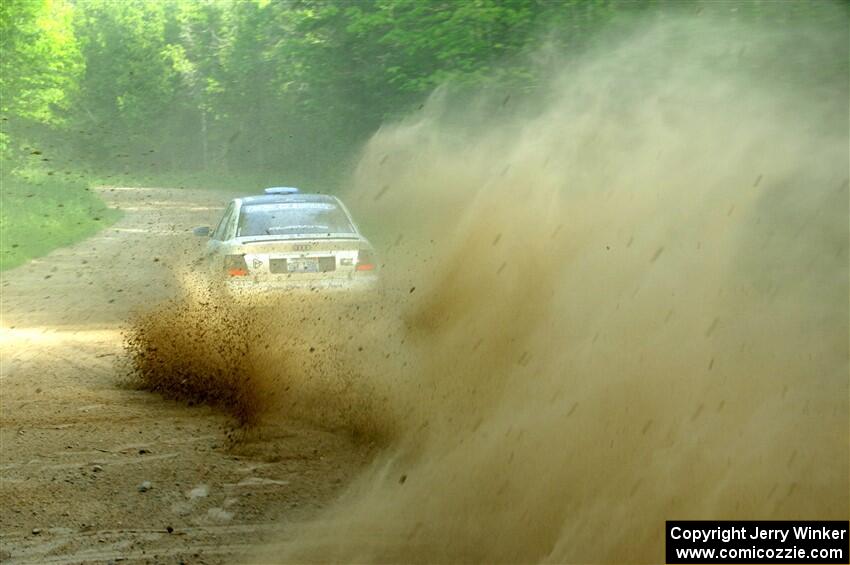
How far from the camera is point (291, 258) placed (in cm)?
1123

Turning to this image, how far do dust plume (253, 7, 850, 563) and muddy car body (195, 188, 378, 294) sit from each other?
0.44m

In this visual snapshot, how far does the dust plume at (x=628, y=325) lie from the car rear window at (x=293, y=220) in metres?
0.81

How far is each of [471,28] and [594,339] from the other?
12488mm

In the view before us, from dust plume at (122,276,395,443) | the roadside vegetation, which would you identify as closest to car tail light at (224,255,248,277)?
dust plume at (122,276,395,443)

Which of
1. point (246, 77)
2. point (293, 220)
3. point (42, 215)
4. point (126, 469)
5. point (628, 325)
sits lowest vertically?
point (246, 77)

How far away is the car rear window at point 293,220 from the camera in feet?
38.8

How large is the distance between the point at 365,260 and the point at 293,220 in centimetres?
105

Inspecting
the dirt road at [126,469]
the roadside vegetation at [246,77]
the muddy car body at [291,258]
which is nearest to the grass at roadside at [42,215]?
the roadside vegetation at [246,77]

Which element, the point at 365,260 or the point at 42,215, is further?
the point at 42,215

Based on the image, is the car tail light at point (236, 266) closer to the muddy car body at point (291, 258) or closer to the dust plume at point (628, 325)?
the muddy car body at point (291, 258)

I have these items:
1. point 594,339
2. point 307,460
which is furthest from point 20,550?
point 594,339

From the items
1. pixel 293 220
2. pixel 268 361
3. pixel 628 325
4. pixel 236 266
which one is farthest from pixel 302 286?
pixel 628 325

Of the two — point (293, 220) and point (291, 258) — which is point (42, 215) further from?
point (291, 258)

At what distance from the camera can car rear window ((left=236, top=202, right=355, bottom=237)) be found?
11820 millimetres
